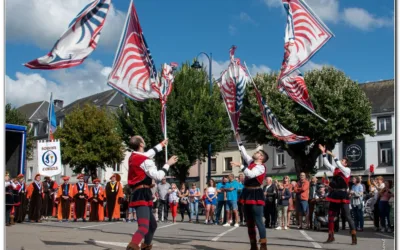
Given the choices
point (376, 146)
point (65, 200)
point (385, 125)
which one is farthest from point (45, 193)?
point (385, 125)

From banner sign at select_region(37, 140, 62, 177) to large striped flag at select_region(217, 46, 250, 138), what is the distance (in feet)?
33.0

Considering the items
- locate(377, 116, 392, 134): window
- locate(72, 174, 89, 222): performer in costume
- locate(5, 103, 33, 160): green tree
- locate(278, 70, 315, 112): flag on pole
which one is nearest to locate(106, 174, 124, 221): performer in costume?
locate(72, 174, 89, 222): performer in costume

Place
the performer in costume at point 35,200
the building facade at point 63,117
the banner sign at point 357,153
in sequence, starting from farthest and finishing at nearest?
the building facade at point 63,117
the banner sign at point 357,153
the performer in costume at point 35,200

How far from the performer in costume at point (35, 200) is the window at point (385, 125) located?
34381mm

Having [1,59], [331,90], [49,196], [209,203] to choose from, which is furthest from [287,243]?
[331,90]

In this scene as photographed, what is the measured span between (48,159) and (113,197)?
315cm

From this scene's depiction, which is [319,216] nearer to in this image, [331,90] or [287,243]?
[287,243]

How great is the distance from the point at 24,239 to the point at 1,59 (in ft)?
→ 18.9

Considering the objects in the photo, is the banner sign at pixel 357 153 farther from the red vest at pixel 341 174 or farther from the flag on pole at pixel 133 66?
the flag on pole at pixel 133 66

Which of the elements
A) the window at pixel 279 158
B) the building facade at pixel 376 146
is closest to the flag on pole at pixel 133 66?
the building facade at pixel 376 146

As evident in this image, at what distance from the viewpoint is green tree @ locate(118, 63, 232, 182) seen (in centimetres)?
3806

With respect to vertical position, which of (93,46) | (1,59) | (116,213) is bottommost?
(116,213)

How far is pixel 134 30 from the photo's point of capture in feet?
41.9

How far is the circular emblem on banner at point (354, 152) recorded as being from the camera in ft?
167
